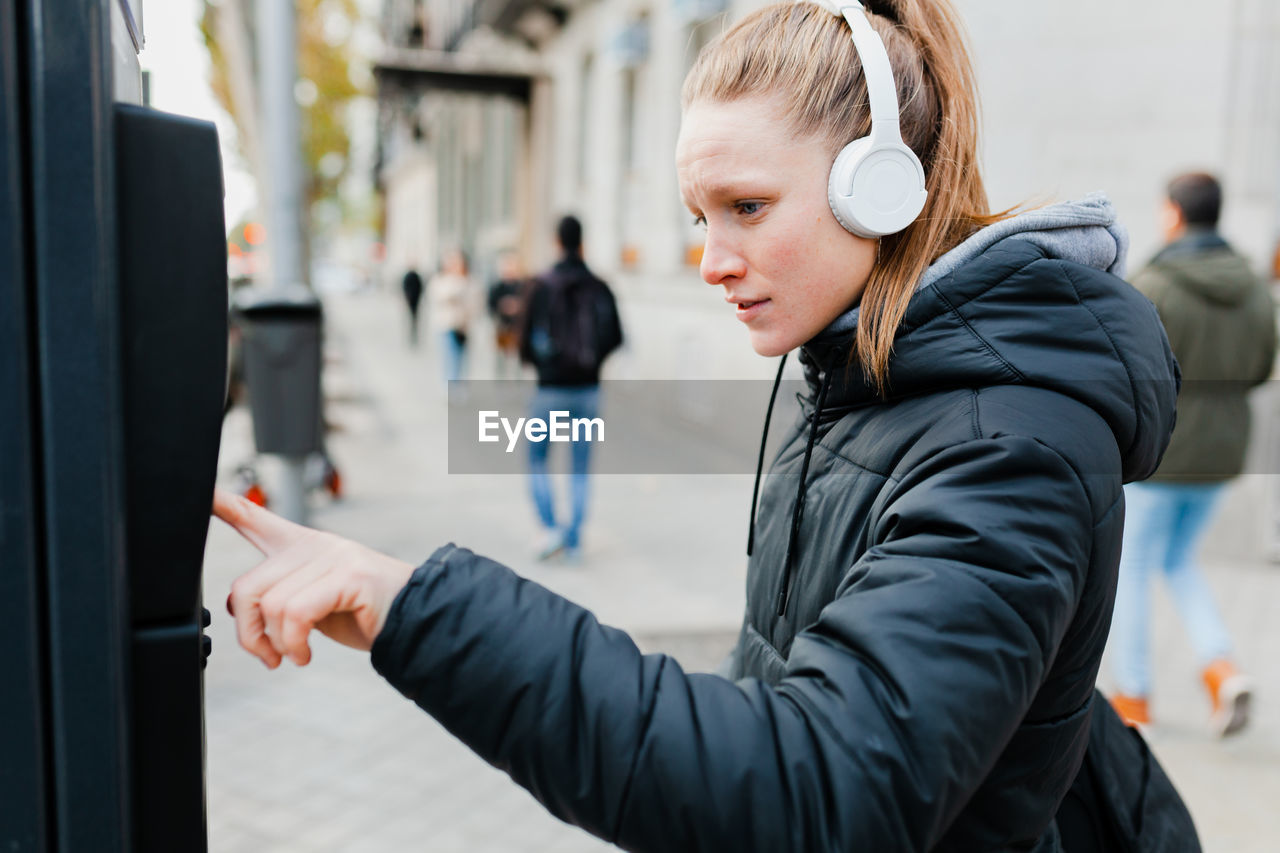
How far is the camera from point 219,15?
8867mm

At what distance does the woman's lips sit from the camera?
1.30 metres

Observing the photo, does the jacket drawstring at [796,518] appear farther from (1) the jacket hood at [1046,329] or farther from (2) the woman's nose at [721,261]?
(2) the woman's nose at [721,261]

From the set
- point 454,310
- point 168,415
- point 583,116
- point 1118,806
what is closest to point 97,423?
point 168,415

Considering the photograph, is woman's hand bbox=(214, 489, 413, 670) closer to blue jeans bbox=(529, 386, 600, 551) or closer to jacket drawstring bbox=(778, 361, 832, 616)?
jacket drawstring bbox=(778, 361, 832, 616)

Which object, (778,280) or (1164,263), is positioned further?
(1164,263)

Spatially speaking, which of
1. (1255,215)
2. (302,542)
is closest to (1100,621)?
(302,542)

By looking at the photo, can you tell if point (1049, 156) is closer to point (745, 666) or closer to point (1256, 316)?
point (1256, 316)

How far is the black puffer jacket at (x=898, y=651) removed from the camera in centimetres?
91

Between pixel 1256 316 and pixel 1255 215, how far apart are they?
2.66 meters

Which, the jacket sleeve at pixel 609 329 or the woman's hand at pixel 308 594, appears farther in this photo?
the jacket sleeve at pixel 609 329

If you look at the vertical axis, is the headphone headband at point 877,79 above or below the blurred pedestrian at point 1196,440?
above

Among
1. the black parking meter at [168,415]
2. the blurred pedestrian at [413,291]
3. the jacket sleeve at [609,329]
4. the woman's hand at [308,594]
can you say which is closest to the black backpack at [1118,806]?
the woman's hand at [308,594]

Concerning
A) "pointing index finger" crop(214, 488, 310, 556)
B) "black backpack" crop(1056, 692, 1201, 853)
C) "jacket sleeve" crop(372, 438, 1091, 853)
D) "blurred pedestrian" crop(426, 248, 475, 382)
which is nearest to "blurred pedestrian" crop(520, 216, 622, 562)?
"black backpack" crop(1056, 692, 1201, 853)

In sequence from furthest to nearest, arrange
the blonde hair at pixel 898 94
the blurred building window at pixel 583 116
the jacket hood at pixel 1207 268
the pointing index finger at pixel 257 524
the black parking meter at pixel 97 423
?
1. the blurred building window at pixel 583 116
2. the jacket hood at pixel 1207 268
3. the blonde hair at pixel 898 94
4. the pointing index finger at pixel 257 524
5. the black parking meter at pixel 97 423
